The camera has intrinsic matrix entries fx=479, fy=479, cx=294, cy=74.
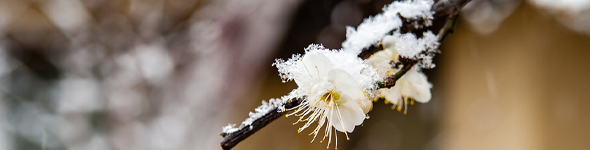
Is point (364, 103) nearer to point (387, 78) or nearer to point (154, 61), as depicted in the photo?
A: point (387, 78)

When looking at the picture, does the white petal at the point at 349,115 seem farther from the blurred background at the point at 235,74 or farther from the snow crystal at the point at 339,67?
the blurred background at the point at 235,74

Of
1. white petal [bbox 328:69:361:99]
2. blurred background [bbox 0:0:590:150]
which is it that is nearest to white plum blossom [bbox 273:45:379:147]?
white petal [bbox 328:69:361:99]

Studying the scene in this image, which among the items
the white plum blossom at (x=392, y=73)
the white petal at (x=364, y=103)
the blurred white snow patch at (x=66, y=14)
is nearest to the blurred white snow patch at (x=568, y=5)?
the white plum blossom at (x=392, y=73)

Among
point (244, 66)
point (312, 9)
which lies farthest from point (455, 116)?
point (244, 66)

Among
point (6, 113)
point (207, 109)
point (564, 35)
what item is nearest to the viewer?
point (564, 35)

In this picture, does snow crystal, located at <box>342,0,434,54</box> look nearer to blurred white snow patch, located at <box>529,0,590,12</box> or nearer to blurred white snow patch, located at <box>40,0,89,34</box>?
blurred white snow patch, located at <box>529,0,590,12</box>

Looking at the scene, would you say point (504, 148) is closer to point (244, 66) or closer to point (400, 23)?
point (244, 66)

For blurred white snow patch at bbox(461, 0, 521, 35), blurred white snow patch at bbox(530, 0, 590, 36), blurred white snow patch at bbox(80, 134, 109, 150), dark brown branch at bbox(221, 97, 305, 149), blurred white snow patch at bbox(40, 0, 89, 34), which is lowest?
dark brown branch at bbox(221, 97, 305, 149)
